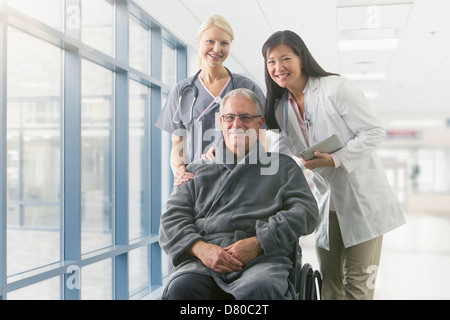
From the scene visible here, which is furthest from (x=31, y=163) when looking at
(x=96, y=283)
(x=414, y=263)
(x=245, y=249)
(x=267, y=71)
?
(x=245, y=249)

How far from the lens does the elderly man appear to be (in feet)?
5.08

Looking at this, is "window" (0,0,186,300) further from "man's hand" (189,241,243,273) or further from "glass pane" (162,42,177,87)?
"man's hand" (189,241,243,273)

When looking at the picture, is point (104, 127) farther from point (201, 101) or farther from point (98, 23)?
point (201, 101)

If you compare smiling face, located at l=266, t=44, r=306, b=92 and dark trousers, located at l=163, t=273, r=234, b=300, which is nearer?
dark trousers, located at l=163, t=273, r=234, b=300

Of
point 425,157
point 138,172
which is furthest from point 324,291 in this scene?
point 425,157

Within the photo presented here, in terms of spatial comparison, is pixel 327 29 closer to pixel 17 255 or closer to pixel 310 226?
pixel 310 226

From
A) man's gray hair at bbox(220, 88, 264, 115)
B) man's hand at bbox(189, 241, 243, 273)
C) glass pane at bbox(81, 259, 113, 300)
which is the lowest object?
glass pane at bbox(81, 259, 113, 300)

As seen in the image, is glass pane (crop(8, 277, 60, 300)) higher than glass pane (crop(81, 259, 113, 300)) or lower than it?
lower

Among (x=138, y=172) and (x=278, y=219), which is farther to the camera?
(x=138, y=172)

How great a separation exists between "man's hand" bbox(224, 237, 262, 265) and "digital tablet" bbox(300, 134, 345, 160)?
400 mm

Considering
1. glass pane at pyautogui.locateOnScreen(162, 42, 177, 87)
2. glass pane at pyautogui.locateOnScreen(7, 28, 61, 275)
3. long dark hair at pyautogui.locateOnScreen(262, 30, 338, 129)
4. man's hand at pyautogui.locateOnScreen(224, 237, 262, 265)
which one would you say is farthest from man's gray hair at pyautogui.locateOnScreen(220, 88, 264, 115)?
glass pane at pyautogui.locateOnScreen(7, 28, 61, 275)

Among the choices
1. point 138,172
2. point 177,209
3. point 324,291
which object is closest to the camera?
point 177,209
